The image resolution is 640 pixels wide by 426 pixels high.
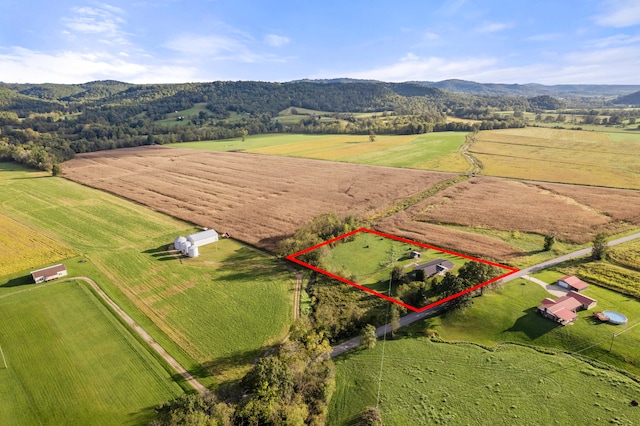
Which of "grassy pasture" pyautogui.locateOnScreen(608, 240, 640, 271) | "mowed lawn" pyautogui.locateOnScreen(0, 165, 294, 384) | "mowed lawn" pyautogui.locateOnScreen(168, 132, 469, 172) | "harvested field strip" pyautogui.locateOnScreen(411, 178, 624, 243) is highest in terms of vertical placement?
"mowed lawn" pyautogui.locateOnScreen(168, 132, 469, 172)

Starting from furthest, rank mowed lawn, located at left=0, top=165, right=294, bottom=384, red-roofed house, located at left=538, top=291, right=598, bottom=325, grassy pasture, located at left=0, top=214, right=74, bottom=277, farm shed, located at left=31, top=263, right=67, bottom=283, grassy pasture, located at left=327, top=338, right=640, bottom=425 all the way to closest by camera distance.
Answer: grassy pasture, located at left=0, top=214, right=74, bottom=277
farm shed, located at left=31, top=263, right=67, bottom=283
red-roofed house, located at left=538, top=291, right=598, bottom=325
mowed lawn, located at left=0, top=165, right=294, bottom=384
grassy pasture, located at left=327, top=338, right=640, bottom=425

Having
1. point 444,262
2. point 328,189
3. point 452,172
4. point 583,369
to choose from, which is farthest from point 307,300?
point 452,172

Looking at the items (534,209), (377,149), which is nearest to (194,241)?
(534,209)

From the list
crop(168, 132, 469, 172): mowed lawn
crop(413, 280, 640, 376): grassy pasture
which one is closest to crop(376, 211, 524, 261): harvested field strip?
crop(413, 280, 640, 376): grassy pasture

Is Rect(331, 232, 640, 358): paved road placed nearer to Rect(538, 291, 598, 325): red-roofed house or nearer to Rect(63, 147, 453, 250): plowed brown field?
Rect(538, 291, 598, 325): red-roofed house

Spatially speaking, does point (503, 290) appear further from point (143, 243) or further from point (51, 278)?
point (51, 278)

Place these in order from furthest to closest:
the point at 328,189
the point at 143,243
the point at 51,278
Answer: the point at 328,189 < the point at 143,243 < the point at 51,278
